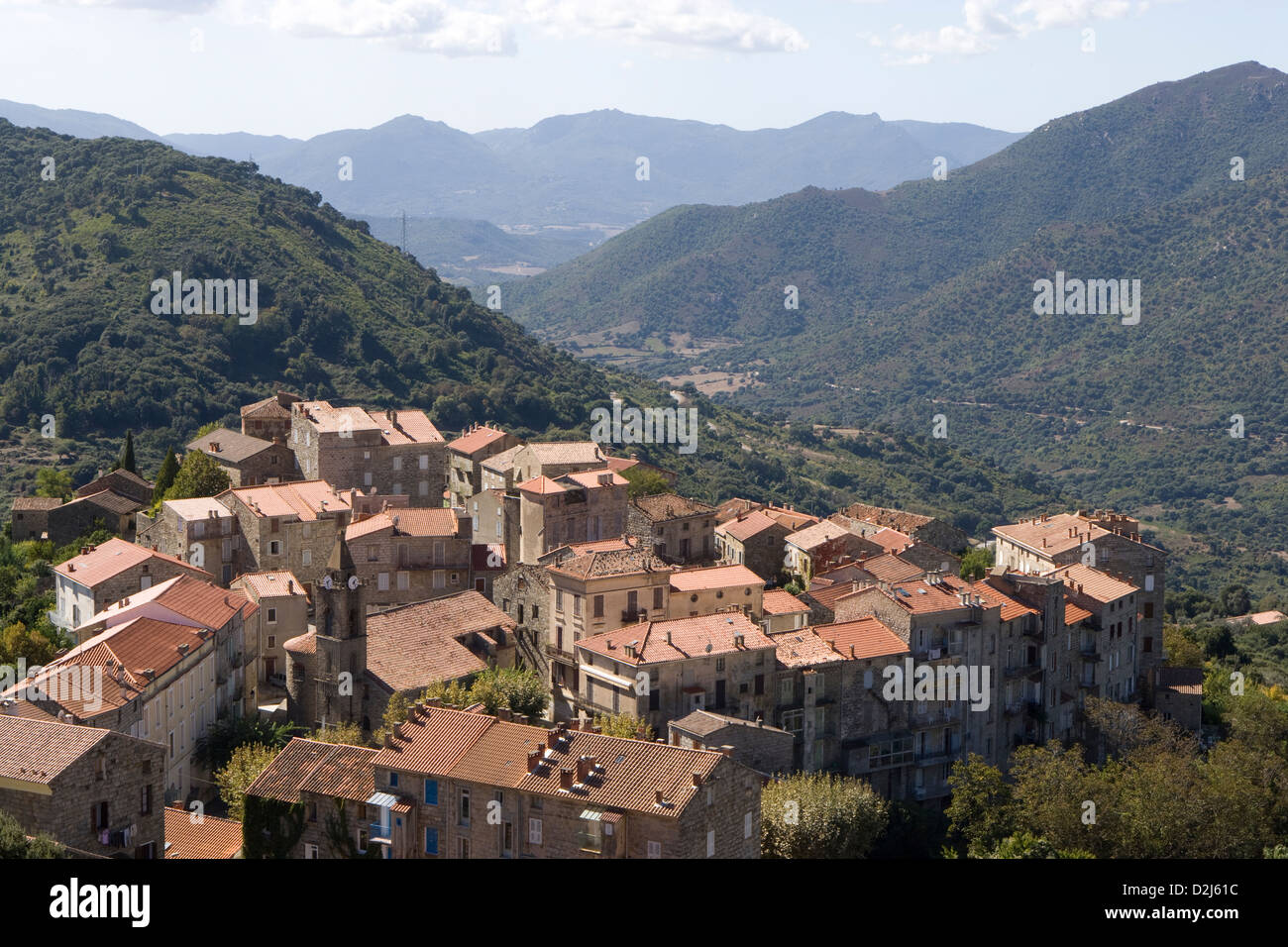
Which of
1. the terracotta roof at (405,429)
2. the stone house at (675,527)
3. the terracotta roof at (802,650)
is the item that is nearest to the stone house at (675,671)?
the terracotta roof at (802,650)

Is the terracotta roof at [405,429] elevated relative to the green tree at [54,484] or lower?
elevated

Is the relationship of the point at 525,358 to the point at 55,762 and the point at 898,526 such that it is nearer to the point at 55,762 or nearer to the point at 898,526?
the point at 898,526

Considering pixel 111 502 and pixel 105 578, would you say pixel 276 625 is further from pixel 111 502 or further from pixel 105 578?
pixel 111 502

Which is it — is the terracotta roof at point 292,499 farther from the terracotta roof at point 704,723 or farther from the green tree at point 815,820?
the green tree at point 815,820

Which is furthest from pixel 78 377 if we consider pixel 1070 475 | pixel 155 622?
pixel 1070 475

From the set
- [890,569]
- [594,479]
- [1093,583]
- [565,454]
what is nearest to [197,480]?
[565,454]

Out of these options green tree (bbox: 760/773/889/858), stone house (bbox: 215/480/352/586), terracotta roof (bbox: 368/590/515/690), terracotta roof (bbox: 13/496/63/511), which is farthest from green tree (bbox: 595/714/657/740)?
terracotta roof (bbox: 13/496/63/511)
